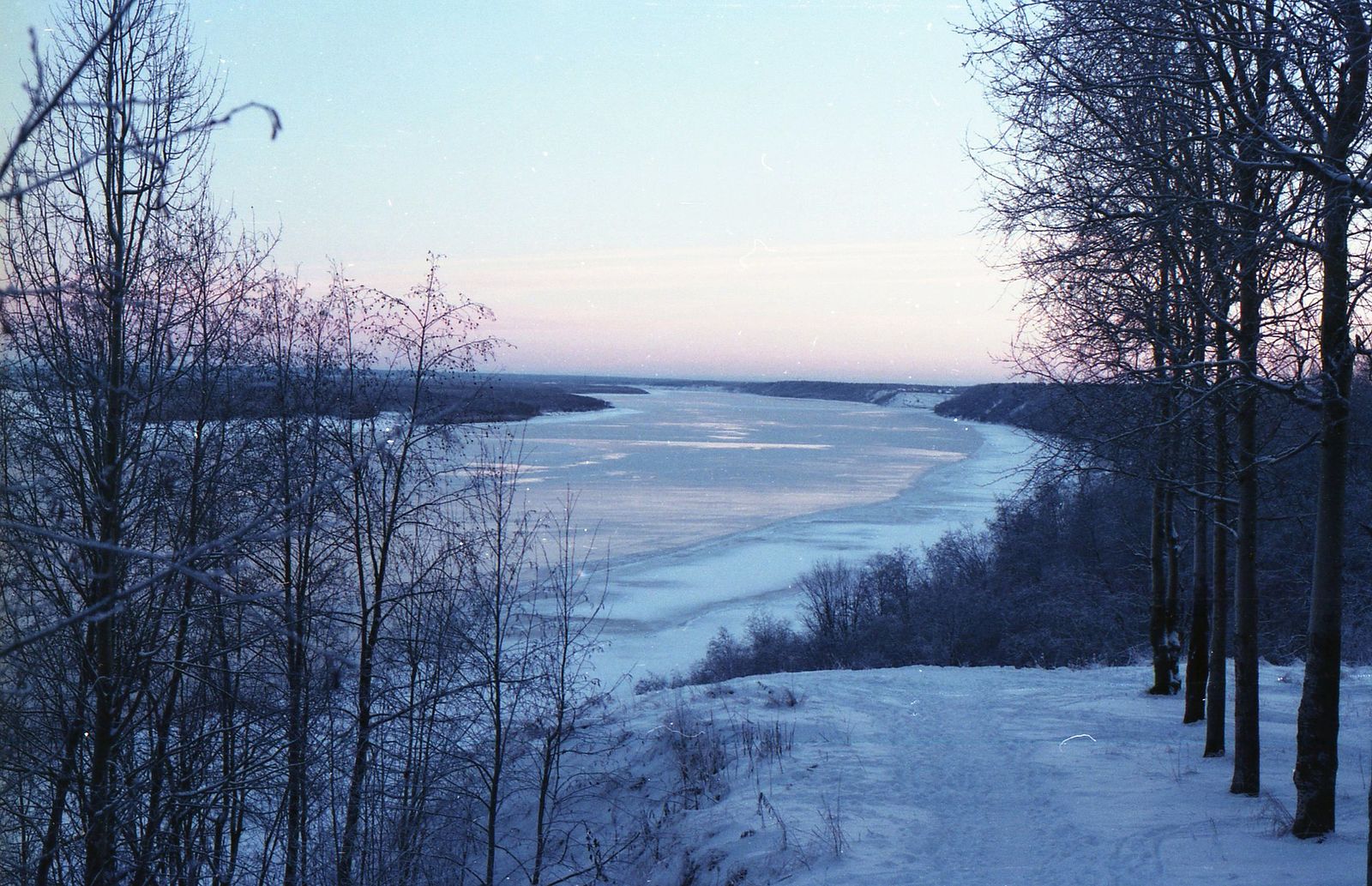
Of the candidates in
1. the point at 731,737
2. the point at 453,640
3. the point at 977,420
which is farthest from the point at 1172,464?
the point at 977,420

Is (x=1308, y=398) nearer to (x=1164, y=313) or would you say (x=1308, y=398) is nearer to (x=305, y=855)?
(x=1164, y=313)

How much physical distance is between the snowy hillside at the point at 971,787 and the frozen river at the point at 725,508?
3.39 m

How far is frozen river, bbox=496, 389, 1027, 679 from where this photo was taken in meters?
24.4

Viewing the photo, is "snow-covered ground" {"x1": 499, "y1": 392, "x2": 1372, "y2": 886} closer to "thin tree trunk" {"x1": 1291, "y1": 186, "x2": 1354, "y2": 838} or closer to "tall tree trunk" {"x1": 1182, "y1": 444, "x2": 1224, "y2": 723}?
"tall tree trunk" {"x1": 1182, "y1": 444, "x2": 1224, "y2": 723}

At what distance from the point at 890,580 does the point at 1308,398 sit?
21.1 meters

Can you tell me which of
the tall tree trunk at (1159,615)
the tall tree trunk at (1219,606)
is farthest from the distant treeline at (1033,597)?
the tall tree trunk at (1219,606)

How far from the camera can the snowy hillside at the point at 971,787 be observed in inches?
286

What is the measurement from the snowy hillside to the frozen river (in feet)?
11.1

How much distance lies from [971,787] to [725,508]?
106 feet

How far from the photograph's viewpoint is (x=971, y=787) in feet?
31.1

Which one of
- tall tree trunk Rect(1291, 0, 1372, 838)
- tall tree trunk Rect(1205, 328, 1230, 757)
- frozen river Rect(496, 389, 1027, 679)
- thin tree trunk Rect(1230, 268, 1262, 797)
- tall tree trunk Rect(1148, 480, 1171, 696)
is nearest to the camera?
tall tree trunk Rect(1291, 0, 1372, 838)

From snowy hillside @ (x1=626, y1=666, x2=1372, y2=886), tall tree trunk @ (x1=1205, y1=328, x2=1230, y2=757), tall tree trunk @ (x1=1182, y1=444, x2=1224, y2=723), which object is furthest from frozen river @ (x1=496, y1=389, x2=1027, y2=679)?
snowy hillside @ (x1=626, y1=666, x2=1372, y2=886)

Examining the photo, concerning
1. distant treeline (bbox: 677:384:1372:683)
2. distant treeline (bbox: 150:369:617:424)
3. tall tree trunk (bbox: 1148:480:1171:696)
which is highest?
distant treeline (bbox: 150:369:617:424)

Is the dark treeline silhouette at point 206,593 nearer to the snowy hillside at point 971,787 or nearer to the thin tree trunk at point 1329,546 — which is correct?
the snowy hillside at point 971,787
